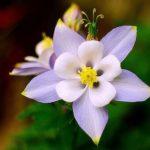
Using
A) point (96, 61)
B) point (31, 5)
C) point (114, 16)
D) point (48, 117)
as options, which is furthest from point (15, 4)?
point (96, 61)

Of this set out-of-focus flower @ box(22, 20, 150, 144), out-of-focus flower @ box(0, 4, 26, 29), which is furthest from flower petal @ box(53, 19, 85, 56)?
out-of-focus flower @ box(0, 4, 26, 29)

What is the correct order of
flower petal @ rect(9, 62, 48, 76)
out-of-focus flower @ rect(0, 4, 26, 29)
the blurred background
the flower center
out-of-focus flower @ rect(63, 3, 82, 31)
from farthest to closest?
out-of-focus flower @ rect(0, 4, 26, 29)
the blurred background
out-of-focus flower @ rect(63, 3, 82, 31)
flower petal @ rect(9, 62, 48, 76)
the flower center

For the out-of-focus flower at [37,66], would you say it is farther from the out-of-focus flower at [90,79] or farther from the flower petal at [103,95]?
the flower petal at [103,95]

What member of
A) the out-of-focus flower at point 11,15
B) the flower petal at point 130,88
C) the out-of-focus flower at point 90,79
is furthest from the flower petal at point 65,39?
the out-of-focus flower at point 11,15

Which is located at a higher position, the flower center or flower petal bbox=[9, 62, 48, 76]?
the flower center

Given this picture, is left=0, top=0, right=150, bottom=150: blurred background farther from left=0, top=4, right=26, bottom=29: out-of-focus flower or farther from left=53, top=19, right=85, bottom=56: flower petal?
left=53, top=19, right=85, bottom=56: flower petal

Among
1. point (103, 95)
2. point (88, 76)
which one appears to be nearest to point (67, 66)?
point (88, 76)

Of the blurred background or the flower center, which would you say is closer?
the flower center
